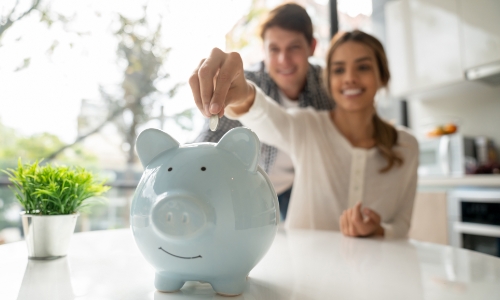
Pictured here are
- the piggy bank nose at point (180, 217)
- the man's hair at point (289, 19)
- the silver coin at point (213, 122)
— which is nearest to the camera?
the piggy bank nose at point (180, 217)

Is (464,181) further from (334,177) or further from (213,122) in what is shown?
(213,122)

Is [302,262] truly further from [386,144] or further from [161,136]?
[386,144]

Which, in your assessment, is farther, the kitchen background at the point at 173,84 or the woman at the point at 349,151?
the kitchen background at the point at 173,84

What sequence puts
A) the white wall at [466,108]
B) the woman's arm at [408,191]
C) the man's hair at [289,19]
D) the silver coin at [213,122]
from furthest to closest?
the white wall at [466,108], the man's hair at [289,19], the woman's arm at [408,191], the silver coin at [213,122]

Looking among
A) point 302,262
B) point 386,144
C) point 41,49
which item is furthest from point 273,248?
point 41,49

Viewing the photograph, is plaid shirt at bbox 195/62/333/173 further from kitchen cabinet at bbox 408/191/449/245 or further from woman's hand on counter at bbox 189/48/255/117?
kitchen cabinet at bbox 408/191/449/245

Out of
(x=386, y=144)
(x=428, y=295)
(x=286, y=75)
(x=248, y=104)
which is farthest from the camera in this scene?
(x=286, y=75)

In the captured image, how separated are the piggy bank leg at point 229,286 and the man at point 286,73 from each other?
91cm

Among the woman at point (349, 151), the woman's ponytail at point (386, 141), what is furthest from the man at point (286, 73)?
the woman's ponytail at point (386, 141)

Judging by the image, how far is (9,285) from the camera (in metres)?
0.44

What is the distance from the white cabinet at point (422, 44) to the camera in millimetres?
2586

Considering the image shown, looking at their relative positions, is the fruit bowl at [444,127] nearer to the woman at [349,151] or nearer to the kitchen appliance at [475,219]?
the kitchen appliance at [475,219]

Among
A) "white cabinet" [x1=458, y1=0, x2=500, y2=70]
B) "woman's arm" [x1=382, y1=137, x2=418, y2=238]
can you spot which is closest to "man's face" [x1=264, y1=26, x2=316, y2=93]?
Answer: "woman's arm" [x1=382, y1=137, x2=418, y2=238]

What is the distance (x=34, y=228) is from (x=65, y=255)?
69 millimetres
